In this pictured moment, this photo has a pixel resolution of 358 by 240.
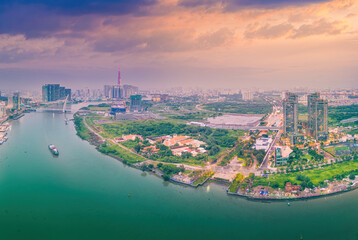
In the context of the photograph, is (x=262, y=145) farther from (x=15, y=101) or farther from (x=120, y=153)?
(x=15, y=101)

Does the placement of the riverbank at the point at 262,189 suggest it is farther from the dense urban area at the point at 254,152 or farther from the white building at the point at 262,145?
the white building at the point at 262,145

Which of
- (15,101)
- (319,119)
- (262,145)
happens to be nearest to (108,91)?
(15,101)

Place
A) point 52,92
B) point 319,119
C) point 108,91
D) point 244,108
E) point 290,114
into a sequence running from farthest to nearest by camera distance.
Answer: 1. point 108,91
2. point 52,92
3. point 244,108
4. point 290,114
5. point 319,119

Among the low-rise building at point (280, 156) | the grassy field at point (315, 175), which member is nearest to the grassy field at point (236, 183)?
the grassy field at point (315, 175)

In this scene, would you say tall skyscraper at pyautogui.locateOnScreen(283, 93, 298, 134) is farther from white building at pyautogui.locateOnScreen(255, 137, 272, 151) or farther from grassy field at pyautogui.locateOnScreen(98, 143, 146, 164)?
grassy field at pyautogui.locateOnScreen(98, 143, 146, 164)

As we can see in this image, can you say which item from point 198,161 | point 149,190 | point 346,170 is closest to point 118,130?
point 198,161
